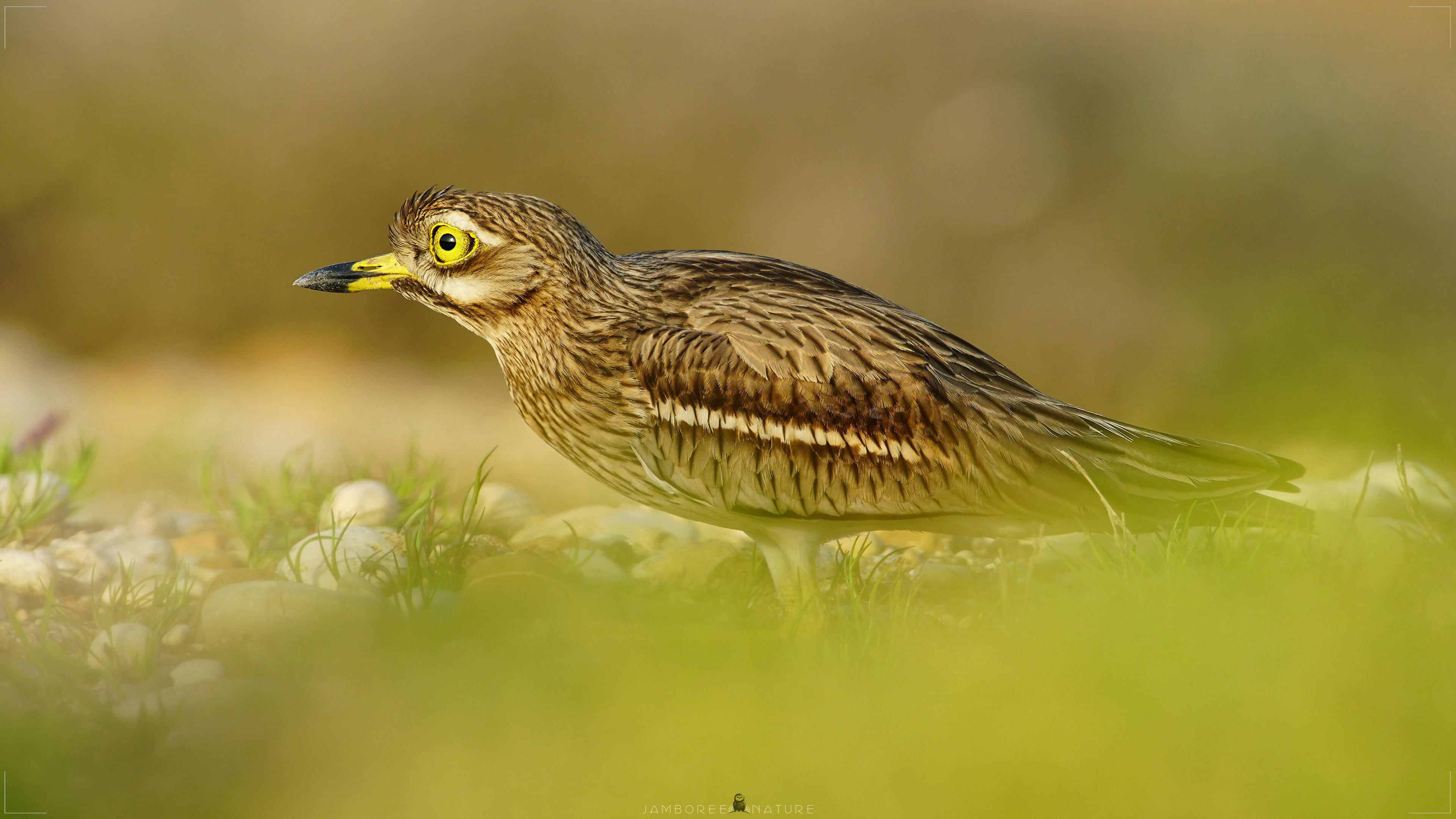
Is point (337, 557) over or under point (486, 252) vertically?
under

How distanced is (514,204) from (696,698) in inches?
82.8

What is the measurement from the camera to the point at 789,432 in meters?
3.35

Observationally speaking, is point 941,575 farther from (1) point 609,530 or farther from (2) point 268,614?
(2) point 268,614

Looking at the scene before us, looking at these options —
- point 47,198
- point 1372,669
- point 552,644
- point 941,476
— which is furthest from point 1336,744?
point 47,198

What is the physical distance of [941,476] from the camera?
3.33 meters

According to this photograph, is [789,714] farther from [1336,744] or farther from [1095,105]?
[1095,105]

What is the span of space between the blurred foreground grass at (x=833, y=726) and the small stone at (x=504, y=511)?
212 cm

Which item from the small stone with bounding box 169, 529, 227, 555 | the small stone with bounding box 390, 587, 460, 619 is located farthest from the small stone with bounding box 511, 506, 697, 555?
the small stone with bounding box 169, 529, 227, 555

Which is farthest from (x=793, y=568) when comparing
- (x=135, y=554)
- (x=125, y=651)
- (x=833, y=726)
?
(x=135, y=554)

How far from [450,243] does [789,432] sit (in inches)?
50.0

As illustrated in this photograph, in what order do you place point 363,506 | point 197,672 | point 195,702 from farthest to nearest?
point 363,506 → point 197,672 → point 195,702

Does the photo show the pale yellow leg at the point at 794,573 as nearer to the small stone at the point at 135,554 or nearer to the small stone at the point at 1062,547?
the small stone at the point at 1062,547

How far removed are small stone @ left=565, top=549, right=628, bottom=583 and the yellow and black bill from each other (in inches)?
43.3

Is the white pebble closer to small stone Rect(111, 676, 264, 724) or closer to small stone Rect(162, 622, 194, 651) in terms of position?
small stone Rect(162, 622, 194, 651)
